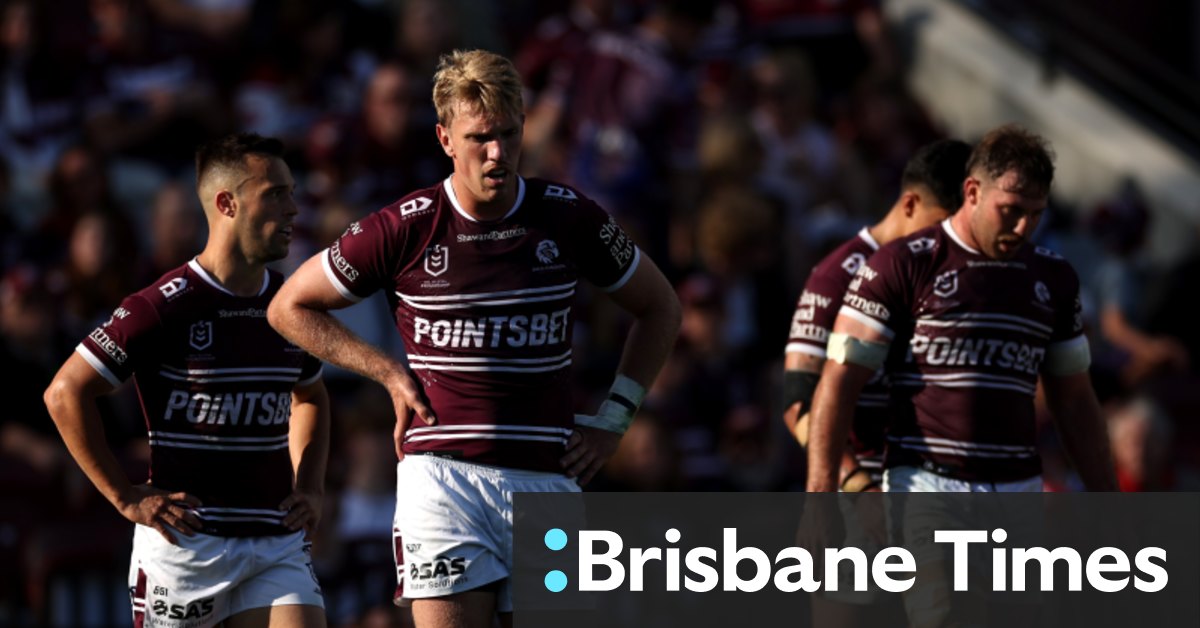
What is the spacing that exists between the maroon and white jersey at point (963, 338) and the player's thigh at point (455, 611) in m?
2.11

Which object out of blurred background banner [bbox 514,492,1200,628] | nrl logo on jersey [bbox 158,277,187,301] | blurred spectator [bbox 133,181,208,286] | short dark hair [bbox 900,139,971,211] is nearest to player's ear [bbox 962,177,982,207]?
short dark hair [bbox 900,139,971,211]

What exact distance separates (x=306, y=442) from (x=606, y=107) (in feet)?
21.5

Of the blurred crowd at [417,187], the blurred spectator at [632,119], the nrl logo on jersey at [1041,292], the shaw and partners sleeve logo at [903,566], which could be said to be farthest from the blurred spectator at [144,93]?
the nrl logo on jersey at [1041,292]

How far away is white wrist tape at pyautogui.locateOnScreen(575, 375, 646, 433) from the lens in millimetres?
7711

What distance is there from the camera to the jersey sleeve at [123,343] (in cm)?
797

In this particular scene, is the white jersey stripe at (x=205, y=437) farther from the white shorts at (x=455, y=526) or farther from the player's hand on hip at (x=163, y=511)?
the white shorts at (x=455, y=526)

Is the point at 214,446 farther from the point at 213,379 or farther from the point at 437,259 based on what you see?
the point at 437,259

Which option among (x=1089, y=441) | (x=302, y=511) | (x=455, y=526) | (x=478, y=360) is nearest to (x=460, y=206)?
(x=478, y=360)

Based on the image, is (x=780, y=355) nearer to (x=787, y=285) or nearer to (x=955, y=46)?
(x=787, y=285)

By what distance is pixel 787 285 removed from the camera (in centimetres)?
1428

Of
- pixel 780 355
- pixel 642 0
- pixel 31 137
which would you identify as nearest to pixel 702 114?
pixel 642 0

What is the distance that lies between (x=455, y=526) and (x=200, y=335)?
1.45 metres

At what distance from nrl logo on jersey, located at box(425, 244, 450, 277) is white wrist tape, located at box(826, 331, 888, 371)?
70.8 inches

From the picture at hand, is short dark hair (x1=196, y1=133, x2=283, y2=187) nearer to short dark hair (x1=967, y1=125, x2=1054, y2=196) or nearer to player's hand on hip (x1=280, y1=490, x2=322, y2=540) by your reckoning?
player's hand on hip (x1=280, y1=490, x2=322, y2=540)
